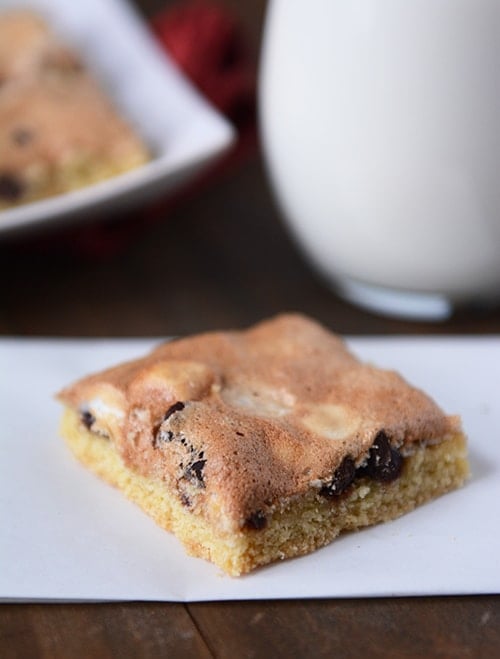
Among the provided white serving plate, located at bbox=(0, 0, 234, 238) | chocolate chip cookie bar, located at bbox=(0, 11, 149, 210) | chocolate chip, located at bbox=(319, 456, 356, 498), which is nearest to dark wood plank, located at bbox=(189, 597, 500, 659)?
chocolate chip, located at bbox=(319, 456, 356, 498)

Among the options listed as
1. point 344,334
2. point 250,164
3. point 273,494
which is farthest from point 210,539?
point 250,164

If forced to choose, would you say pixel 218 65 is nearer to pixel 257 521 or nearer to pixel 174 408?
pixel 174 408

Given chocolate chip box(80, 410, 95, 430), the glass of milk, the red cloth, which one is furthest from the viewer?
the red cloth

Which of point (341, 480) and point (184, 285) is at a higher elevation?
point (341, 480)

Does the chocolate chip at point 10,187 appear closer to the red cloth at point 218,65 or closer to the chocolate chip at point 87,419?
the red cloth at point 218,65

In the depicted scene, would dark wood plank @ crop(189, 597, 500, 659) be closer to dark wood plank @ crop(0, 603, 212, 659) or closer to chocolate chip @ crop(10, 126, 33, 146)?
dark wood plank @ crop(0, 603, 212, 659)

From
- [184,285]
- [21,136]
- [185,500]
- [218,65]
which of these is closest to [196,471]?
[185,500]
